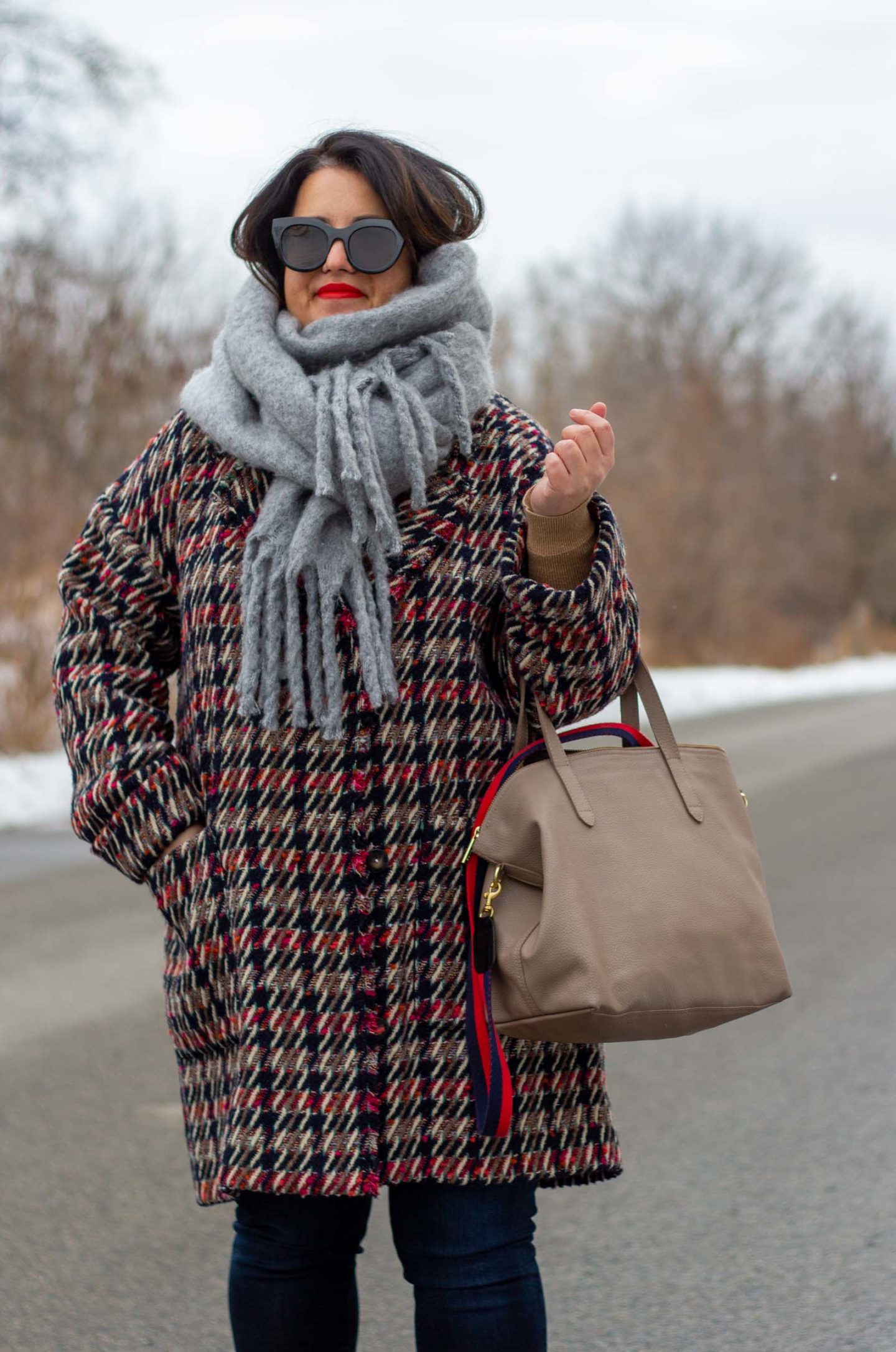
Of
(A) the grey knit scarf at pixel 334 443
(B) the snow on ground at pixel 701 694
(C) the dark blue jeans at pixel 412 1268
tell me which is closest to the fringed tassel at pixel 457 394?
(A) the grey knit scarf at pixel 334 443

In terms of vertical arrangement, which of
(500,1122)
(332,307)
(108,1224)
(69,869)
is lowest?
(69,869)

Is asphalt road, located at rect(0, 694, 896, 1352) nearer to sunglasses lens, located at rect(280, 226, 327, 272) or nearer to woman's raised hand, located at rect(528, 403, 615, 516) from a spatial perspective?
woman's raised hand, located at rect(528, 403, 615, 516)

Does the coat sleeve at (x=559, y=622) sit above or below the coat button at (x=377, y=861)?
above

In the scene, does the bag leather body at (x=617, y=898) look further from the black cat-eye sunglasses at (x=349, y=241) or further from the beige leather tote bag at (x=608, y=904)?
the black cat-eye sunglasses at (x=349, y=241)

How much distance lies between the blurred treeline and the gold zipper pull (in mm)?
9755

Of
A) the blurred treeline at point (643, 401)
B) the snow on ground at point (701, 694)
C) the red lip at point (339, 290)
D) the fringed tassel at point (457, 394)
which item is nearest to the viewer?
the fringed tassel at point (457, 394)

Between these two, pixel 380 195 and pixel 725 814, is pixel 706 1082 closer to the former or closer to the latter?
pixel 725 814

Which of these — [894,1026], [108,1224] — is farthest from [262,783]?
[894,1026]

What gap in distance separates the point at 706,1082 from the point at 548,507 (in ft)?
9.30

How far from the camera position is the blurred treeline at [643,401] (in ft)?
42.1

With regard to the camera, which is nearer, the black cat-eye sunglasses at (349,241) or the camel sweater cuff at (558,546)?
the camel sweater cuff at (558,546)

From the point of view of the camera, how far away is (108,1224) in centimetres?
345

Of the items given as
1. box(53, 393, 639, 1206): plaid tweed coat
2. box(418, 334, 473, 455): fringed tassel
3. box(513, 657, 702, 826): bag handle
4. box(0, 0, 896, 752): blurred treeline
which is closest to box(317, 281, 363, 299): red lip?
box(418, 334, 473, 455): fringed tassel

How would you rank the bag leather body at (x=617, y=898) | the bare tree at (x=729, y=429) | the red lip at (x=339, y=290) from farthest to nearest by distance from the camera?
the bare tree at (x=729, y=429)
the red lip at (x=339, y=290)
the bag leather body at (x=617, y=898)
